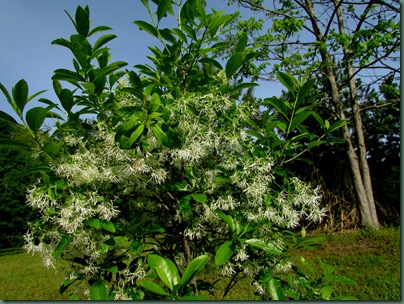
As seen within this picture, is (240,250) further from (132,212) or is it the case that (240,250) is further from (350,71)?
(350,71)

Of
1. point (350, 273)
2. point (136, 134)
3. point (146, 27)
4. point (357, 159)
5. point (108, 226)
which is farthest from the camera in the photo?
point (357, 159)

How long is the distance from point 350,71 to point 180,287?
7.81 metres

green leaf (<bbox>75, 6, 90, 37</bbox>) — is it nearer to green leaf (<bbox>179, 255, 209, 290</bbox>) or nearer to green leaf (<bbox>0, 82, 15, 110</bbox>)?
green leaf (<bbox>0, 82, 15, 110</bbox>)

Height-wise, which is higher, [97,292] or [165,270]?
[165,270]

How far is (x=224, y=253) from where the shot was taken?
101 cm

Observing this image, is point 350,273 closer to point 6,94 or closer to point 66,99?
point 66,99

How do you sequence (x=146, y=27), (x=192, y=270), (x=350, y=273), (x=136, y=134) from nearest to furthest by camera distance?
(x=192, y=270) → (x=136, y=134) → (x=146, y=27) → (x=350, y=273)

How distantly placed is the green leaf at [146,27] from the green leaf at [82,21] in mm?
171

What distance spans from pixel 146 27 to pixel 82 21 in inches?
8.9

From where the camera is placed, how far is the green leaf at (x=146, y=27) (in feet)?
3.78

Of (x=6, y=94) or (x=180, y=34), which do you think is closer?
(x=6, y=94)

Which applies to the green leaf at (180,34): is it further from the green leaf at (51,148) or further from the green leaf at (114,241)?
the green leaf at (114,241)

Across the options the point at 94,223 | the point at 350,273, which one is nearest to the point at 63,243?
the point at 94,223

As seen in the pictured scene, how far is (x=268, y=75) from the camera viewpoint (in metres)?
7.14
